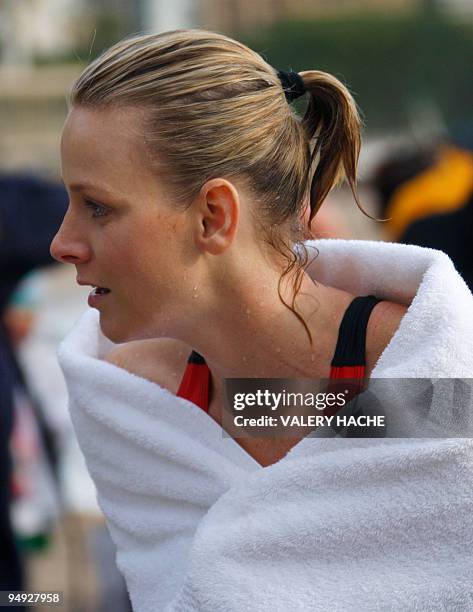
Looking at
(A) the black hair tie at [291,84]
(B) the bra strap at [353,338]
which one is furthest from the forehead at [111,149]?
(B) the bra strap at [353,338]

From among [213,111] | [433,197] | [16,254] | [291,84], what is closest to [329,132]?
[291,84]

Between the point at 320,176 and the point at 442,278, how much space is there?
0.29 metres

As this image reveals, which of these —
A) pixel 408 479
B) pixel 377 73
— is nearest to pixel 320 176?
pixel 408 479

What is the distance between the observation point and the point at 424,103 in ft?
59.7

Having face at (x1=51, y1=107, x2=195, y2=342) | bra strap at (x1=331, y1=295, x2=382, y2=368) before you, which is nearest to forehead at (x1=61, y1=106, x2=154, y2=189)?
face at (x1=51, y1=107, x2=195, y2=342)

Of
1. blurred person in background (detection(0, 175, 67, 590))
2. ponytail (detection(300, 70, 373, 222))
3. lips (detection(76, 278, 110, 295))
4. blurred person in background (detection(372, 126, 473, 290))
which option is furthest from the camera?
blurred person in background (detection(372, 126, 473, 290))

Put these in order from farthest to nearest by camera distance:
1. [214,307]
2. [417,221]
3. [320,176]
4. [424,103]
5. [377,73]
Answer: [377,73] < [424,103] < [417,221] < [320,176] < [214,307]

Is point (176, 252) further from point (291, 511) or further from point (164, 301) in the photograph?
point (291, 511)

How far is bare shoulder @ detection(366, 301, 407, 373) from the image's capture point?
64.8 inches

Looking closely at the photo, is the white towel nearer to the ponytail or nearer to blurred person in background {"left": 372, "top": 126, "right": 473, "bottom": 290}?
the ponytail

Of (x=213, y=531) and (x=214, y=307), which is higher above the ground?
(x=214, y=307)

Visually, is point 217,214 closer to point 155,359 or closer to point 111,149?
point 111,149

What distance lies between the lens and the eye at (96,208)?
5.28 feet

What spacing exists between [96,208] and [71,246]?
2.6 inches
